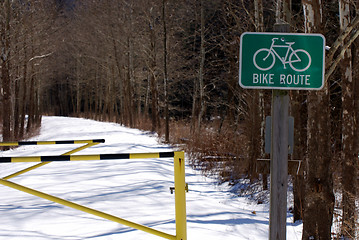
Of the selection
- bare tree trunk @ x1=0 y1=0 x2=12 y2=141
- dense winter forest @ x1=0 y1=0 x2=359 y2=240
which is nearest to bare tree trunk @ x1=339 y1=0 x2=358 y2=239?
dense winter forest @ x1=0 y1=0 x2=359 y2=240

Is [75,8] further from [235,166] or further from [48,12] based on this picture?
[235,166]

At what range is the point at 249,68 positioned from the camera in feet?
11.6

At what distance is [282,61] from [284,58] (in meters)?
0.03

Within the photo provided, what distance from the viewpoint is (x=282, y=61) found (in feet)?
11.5

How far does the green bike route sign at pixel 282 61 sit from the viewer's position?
3.48 meters

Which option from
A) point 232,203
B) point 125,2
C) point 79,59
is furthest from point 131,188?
point 79,59

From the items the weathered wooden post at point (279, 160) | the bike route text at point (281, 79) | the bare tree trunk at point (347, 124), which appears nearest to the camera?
the bike route text at point (281, 79)

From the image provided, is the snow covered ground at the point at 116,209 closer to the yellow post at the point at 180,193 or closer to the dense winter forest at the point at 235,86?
the yellow post at the point at 180,193

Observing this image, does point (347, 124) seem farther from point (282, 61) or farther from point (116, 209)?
point (116, 209)

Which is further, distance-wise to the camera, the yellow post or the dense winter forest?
the dense winter forest

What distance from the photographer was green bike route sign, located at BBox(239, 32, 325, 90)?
348 centimetres

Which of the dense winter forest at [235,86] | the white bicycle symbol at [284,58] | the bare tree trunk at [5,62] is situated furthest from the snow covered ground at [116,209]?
the bare tree trunk at [5,62]

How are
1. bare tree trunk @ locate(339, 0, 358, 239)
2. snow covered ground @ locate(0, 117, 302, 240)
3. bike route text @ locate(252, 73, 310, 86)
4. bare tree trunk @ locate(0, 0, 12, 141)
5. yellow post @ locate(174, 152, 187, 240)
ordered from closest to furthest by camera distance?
bike route text @ locate(252, 73, 310, 86) < yellow post @ locate(174, 152, 187, 240) < snow covered ground @ locate(0, 117, 302, 240) < bare tree trunk @ locate(339, 0, 358, 239) < bare tree trunk @ locate(0, 0, 12, 141)

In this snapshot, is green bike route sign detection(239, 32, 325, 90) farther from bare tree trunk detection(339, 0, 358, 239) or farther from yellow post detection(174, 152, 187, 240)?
bare tree trunk detection(339, 0, 358, 239)
